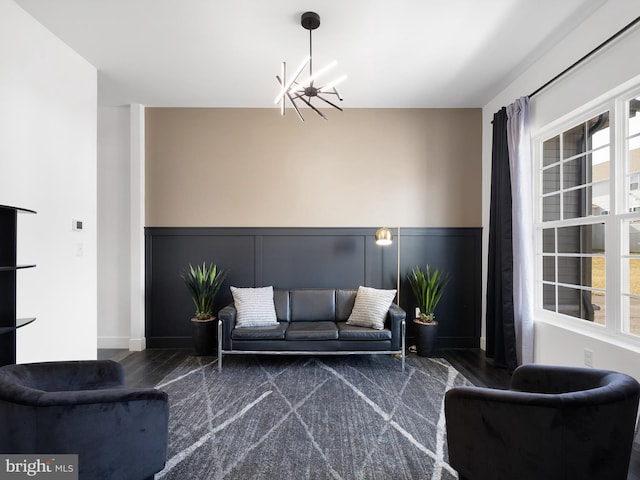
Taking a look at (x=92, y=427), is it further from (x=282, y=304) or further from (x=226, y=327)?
(x=282, y=304)

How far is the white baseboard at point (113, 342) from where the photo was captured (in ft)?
13.9

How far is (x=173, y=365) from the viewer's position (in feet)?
11.9

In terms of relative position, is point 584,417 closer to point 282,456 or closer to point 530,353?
point 282,456

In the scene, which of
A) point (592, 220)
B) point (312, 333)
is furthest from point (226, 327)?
point (592, 220)

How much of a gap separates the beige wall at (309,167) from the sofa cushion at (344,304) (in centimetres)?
90

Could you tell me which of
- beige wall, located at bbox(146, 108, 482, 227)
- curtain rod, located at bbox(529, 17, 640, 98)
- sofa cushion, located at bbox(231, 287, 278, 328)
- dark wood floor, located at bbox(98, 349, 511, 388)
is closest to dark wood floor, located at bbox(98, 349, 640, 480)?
dark wood floor, located at bbox(98, 349, 511, 388)

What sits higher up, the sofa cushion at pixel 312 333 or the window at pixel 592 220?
the window at pixel 592 220

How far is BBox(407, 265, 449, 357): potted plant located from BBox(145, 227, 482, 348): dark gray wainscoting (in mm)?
269

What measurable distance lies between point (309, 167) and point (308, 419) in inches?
116

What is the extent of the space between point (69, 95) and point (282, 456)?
3.47 m

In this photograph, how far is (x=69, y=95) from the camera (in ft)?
9.80

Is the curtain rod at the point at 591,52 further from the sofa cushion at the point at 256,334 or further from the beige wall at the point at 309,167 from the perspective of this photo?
the sofa cushion at the point at 256,334

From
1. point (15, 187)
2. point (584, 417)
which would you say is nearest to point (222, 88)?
point (15, 187)

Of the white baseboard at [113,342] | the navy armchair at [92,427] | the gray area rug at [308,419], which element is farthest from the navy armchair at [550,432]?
the white baseboard at [113,342]
